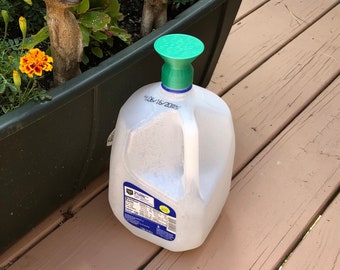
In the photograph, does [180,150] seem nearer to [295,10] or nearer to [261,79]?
[261,79]

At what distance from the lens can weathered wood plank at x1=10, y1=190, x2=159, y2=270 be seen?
2.95ft

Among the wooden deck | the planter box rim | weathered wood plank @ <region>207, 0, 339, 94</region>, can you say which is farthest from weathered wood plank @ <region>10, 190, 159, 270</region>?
weathered wood plank @ <region>207, 0, 339, 94</region>

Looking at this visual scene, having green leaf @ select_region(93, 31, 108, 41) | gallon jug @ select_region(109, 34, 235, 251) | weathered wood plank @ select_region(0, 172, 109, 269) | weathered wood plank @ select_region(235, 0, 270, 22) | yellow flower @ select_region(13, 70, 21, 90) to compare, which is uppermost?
yellow flower @ select_region(13, 70, 21, 90)

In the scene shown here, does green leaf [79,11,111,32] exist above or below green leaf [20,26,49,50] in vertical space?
above

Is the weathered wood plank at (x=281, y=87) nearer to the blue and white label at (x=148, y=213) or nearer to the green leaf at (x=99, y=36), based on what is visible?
the blue and white label at (x=148, y=213)

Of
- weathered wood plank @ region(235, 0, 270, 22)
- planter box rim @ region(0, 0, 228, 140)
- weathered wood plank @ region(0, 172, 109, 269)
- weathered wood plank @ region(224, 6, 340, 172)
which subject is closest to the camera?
planter box rim @ region(0, 0, 228, 140)

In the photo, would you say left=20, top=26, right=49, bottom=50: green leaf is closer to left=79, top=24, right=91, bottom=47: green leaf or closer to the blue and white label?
left=79, top=24, right=91, bottom=47: green leaf

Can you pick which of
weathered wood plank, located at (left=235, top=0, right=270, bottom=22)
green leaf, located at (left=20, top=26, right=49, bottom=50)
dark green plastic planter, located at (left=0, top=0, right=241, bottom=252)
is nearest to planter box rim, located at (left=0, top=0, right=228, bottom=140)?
dark green plastic planter, located at (left=0, top=0, right=241, bottom=252)

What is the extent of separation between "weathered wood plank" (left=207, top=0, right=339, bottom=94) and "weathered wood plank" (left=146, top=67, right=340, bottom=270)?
0.63 feet

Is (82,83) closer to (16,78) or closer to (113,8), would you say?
(16,78)

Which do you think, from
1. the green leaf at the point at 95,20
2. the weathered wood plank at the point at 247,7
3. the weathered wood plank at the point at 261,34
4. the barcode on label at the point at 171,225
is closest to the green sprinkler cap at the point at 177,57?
the green leaf at the point at 95,20

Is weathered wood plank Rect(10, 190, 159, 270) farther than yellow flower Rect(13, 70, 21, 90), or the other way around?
weathered wood plank Rect(10, 190, 159, 270)

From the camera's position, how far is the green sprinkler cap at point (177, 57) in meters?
0.75

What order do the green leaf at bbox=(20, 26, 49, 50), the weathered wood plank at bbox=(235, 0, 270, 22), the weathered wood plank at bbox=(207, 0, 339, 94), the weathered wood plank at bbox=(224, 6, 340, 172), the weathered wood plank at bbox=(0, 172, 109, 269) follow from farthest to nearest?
the weathered wood plank at bbox=(235, 0, 270, 22)
the weathered wood plank at bbox=(207, 0, 339, 94)
the weathered wood plank at bbox=(224, 6, 340, 172)
the weathered wood plank at bbox=(0, 172, 109, 269)
the green leaf at bbox=(20, 26, 49, 50)
